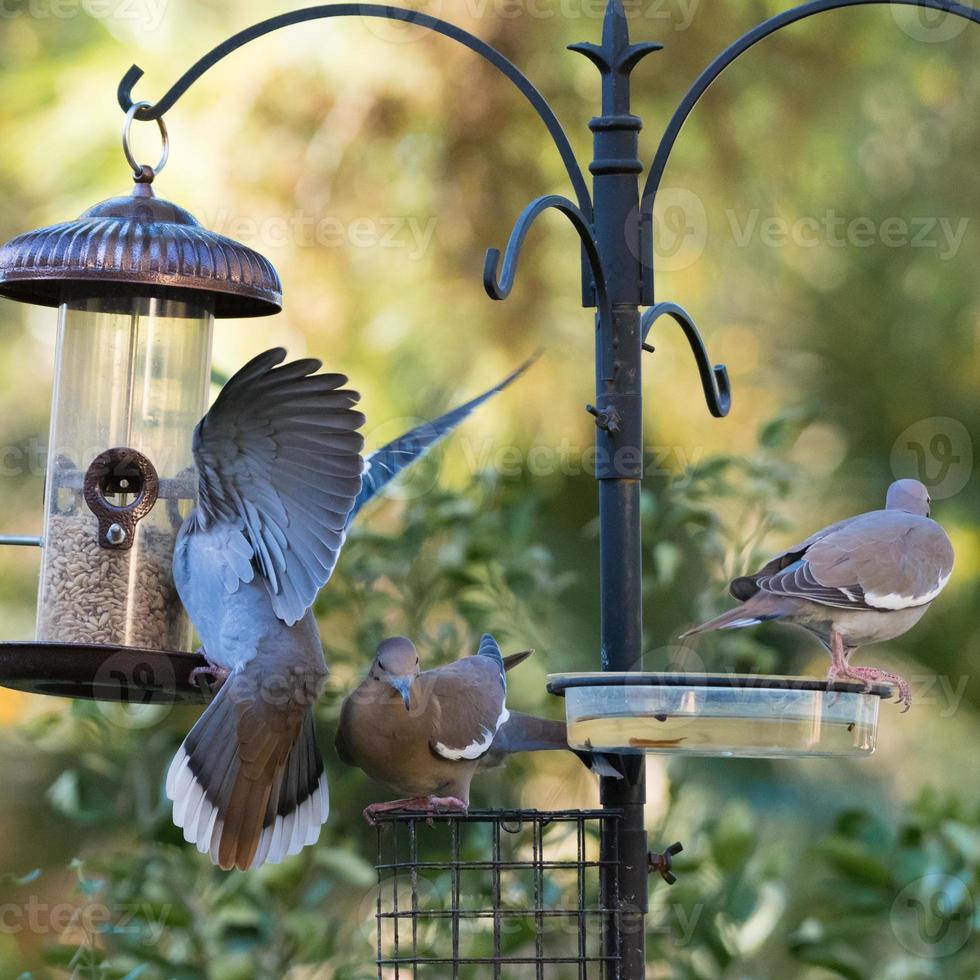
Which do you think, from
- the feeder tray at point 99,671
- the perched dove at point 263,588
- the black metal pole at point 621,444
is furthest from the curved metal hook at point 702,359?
the feeder tray at point 99,671

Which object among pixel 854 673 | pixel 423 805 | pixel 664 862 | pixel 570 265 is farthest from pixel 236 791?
pixel 570 265

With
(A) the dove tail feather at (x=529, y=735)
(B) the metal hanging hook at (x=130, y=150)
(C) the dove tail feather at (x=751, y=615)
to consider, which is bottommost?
(A) the dove tail feather at (x=529, y=735)

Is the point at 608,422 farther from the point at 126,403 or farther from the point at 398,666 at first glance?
the point at 126,403

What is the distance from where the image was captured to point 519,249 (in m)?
3.26

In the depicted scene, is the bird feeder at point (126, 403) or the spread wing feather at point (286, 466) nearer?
the spread wing feather at point (286, 466)

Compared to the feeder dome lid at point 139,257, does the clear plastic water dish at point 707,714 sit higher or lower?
lower

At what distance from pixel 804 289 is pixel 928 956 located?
13.1 feet

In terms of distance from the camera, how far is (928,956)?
4.51 metres

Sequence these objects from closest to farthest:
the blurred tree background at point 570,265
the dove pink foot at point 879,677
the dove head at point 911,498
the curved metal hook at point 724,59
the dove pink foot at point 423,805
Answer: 1. the curved metal hook at point 724,59
2. the dove pink foot at point 879,677
3. the dove pink foot at point 423,805
4. the dove head at point 911,498
5. the blurred tree background at point 570,265

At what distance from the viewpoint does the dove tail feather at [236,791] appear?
13.3ft

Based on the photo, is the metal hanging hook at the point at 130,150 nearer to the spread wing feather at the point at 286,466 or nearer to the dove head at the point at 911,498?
the spread wing feather at the point at 286,466

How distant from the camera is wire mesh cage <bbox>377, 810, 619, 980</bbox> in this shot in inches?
131

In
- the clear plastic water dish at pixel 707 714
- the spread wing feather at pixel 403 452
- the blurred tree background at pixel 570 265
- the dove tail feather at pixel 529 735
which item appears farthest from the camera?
the blurred tree background at pixel 570 265

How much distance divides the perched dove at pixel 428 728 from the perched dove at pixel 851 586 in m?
0.59
